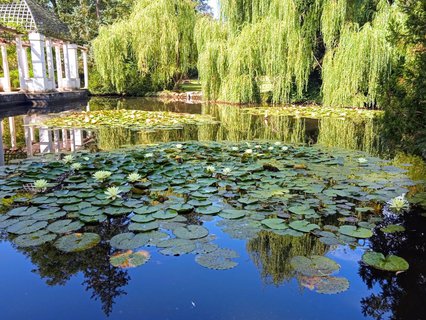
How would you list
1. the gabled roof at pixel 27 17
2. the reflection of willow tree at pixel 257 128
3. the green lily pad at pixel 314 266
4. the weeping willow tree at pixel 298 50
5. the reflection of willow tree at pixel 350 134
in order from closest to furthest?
1. the green lily pad at pixel 314 266
2. the reflection of willow tree at pixel 350 134
3. the reflection of willow tree at pixel 257 128
4. the weeping willow tree at pixel 298 50
5. the gabled roof at pixel 27 17

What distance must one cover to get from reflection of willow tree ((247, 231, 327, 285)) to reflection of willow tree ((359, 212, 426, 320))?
0.32 metres

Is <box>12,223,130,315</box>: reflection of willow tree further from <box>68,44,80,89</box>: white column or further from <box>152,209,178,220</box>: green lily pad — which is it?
<box>68,44,80,89</box>: white column

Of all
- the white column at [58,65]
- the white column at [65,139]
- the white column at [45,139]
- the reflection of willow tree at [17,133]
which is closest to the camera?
the white column at [45,139]

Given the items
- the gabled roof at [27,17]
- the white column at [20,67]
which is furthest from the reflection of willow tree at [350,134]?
the gabled roof at [27,17]

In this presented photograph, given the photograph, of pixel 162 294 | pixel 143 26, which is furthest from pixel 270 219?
pixel 143 26

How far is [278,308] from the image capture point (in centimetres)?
163

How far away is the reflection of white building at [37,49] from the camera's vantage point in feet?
44.8

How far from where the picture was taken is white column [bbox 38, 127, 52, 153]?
16.8ft

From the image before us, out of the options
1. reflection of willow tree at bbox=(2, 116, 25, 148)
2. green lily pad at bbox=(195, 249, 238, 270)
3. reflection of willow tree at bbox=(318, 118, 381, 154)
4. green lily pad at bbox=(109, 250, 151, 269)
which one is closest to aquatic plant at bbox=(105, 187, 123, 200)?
green lily pad at bbox=(109, 250, 151, 269)

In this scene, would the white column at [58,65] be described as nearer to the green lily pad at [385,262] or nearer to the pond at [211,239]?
the pond at [211,239]

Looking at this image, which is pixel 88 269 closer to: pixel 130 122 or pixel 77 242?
pixel 77 242

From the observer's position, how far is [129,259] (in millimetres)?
1985

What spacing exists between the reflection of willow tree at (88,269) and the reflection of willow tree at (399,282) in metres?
1.20

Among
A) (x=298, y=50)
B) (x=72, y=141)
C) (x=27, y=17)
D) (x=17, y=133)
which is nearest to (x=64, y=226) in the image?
(x=72, y=141)
